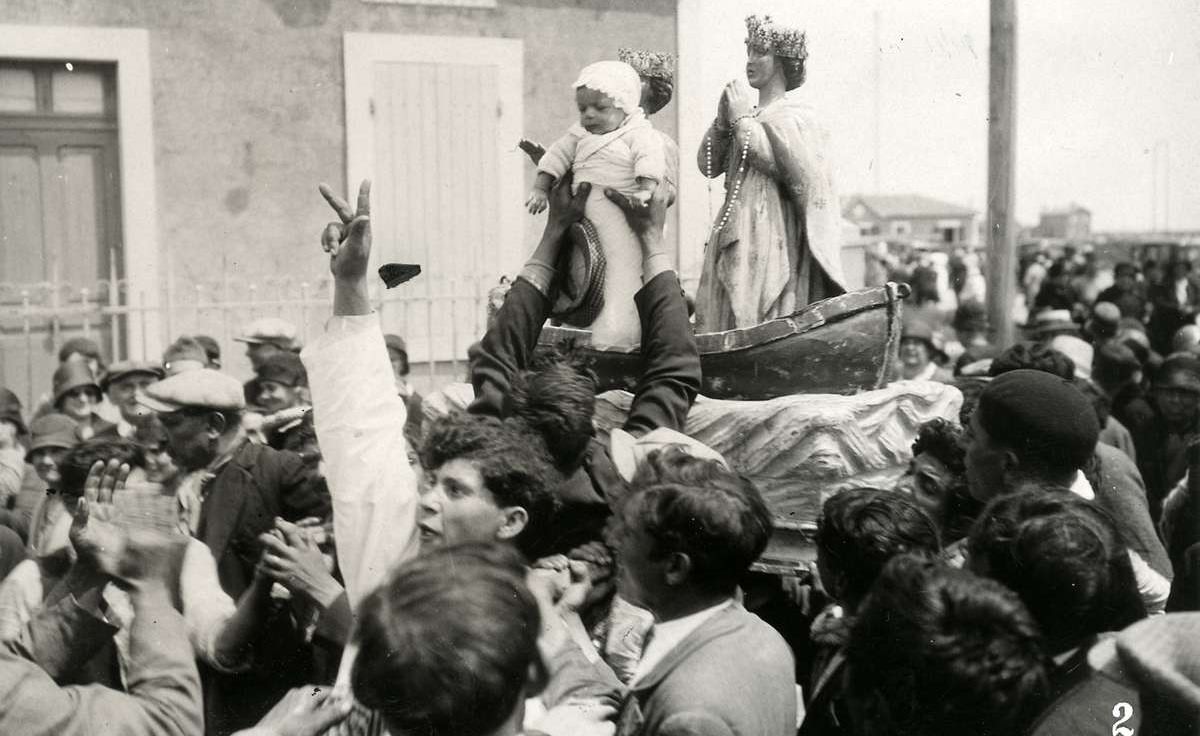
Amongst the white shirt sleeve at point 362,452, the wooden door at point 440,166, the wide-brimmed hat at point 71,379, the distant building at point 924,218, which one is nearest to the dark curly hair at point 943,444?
the white shirt sleeve at point 362,452

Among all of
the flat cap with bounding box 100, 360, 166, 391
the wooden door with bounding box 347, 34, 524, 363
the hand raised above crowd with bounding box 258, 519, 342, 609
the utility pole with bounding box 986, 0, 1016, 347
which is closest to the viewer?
the hand raised above crowd with bounding box 258, 519, 342, 609

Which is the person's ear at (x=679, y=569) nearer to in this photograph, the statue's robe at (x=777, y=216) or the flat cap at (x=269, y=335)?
the statue's robe at (x=777, y=216)

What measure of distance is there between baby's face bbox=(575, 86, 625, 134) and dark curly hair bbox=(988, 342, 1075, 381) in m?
1.58

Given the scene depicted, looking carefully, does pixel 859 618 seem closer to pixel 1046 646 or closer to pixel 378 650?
pixel 1046 646

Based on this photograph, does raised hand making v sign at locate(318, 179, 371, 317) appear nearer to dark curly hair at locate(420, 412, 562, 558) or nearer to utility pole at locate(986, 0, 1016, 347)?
dark curly hair at locate(420, 412, 562, 558)

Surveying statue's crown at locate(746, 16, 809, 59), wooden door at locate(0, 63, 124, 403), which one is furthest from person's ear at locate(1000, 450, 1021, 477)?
wooden door at locate(0, 63, 124, 403)

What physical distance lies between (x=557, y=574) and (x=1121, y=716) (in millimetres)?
1091

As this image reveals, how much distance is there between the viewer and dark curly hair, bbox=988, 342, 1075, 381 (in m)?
4.11

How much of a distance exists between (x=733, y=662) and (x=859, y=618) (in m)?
0.24

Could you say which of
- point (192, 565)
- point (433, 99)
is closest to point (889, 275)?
point (433, 99)

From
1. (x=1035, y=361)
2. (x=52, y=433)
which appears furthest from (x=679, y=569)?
(x=52, y=433)

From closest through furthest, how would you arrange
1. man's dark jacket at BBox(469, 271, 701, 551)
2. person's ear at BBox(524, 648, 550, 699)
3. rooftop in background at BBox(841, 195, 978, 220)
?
1. person's ear at BBox(524, 648, 550, 699)
2. man's dark jacket at BBox(469, 271, 701, 551)
3. rooftop in background at BBox(841, 195, 978, 220)

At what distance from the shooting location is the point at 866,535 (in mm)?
2518

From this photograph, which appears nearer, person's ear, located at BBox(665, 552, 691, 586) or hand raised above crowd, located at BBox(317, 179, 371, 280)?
person's ear, located at BBox(665, 552, 691, 586)
